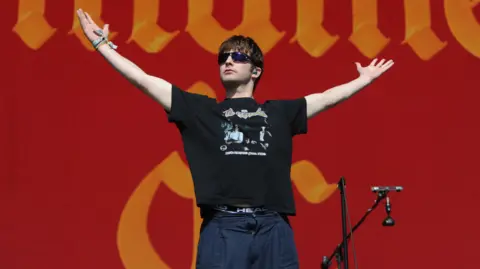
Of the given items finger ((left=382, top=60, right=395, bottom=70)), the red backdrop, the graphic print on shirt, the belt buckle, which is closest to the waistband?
the belt buckle

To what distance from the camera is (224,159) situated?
183 centimetres

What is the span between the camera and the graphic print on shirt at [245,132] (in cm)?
184

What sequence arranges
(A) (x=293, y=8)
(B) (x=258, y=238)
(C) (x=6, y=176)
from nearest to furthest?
(B) (x=258, y=238)
(C) (x=6, y=176)
(A) (x=293, y=8)

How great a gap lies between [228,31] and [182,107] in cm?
214

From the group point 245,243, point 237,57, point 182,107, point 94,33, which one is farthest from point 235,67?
point 245,243

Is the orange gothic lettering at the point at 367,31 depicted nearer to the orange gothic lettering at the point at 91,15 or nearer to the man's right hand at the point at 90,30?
the orange gothic lettering at the point at 91,15

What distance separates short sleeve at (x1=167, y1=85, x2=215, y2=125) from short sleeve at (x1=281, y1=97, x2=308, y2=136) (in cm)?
27

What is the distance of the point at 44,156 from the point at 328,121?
5.54 feet

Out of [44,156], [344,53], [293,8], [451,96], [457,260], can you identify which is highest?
[293,8]

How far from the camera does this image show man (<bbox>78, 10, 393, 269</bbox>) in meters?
1.80

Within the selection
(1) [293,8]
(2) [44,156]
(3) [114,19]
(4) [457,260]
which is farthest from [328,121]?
(2) [44,156]

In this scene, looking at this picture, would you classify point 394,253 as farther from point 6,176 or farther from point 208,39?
point 6,176

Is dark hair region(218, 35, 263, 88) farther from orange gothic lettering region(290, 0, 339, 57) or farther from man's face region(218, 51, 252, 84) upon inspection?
orange gothic lettering region(290, 0, 339, 57)

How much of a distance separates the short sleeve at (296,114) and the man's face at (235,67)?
5.9 inches
